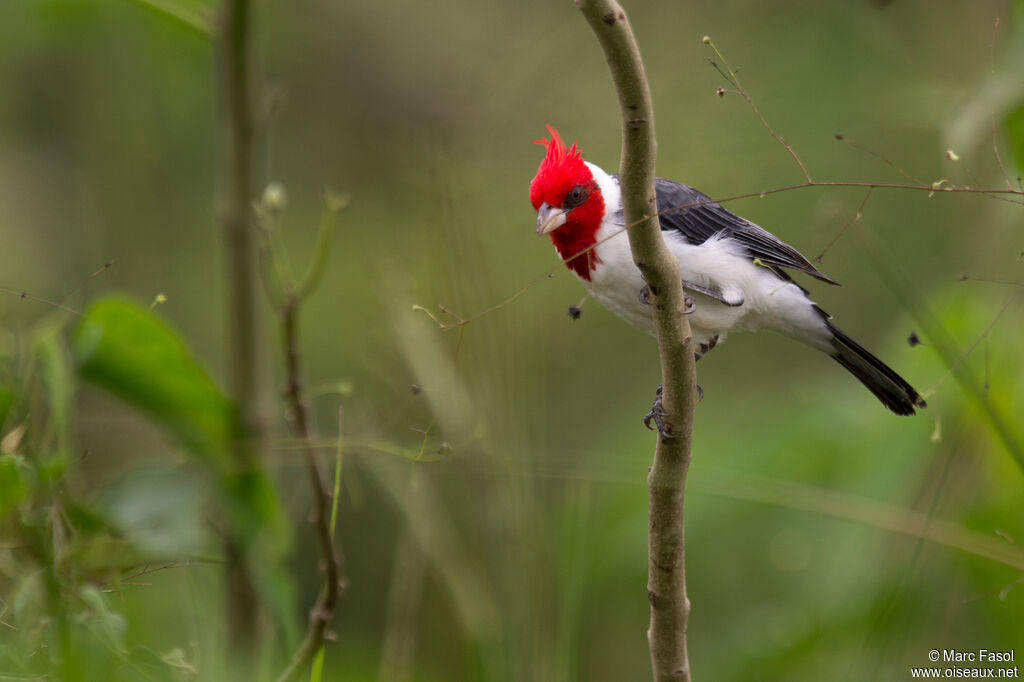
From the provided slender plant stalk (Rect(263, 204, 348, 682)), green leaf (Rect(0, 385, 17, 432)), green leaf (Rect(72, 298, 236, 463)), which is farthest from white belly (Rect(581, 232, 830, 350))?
green leaf (Rect(0, 385, 17, 432))

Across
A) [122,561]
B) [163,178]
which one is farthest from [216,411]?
[163,178]

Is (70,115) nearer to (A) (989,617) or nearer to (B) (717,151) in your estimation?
(B) (717,151)

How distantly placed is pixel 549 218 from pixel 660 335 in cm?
105

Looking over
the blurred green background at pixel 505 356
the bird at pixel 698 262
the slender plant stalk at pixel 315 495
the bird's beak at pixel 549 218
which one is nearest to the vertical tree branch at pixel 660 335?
the blurred green background at pixel 505 356

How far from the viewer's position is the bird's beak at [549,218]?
3166 mm

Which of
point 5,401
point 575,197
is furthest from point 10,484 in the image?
point 575,197

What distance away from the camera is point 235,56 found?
9.47ft

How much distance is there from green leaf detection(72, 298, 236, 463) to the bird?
42.0 inches

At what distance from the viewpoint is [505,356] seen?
8.24 feet

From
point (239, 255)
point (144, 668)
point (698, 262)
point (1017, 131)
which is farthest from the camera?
point (698, 262)

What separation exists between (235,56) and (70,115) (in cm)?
359

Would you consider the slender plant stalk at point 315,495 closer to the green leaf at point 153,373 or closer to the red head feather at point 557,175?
the green leaf at point 153,373

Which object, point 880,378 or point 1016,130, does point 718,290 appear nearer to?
point 880,378

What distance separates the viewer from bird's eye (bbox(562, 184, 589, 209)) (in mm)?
3230
